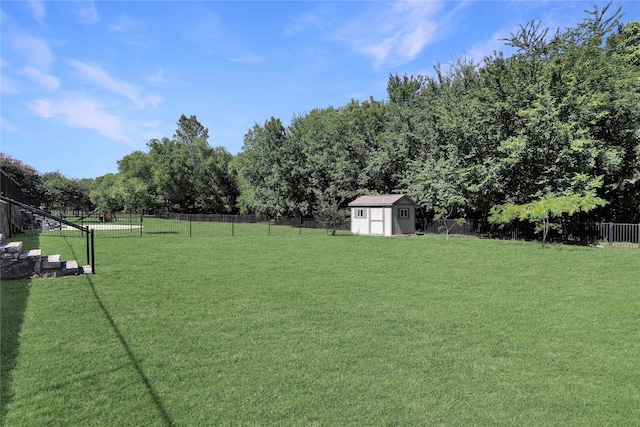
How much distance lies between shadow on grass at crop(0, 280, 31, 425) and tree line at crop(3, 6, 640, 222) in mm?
19719

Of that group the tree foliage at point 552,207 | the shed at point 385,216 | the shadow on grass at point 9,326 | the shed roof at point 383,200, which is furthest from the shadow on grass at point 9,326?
the shed roof at point 383,200

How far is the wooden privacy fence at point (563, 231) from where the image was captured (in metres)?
18.4

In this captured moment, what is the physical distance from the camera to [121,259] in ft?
39.4

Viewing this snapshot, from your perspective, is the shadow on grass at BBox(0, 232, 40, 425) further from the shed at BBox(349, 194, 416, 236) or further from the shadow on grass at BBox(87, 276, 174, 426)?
the shed at BBox(349, 194, 416, 236)

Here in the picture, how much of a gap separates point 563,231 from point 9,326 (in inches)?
966

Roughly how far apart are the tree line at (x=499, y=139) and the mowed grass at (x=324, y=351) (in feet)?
42.6

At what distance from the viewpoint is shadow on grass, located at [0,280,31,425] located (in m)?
3.74

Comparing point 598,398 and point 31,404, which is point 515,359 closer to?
point 598,398

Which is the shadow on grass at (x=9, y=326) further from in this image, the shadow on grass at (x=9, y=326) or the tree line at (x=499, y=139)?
the tree line at (x=499, y=139)

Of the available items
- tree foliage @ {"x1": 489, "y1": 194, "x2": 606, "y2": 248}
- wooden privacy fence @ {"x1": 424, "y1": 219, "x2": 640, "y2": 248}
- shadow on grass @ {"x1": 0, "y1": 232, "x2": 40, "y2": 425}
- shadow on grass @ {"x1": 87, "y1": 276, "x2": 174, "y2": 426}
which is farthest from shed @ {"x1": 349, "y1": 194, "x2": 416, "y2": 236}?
shadow on grass @ {"x1": 87, "y1": 276, "x2": 174, "y2": 426}

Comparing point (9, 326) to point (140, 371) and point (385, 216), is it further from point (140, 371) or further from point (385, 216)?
point (385, 216)

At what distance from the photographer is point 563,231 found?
2183cm

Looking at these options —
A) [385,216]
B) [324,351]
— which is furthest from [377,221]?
[324,351]

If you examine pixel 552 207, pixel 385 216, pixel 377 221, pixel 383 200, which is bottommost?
pixel 377 221
